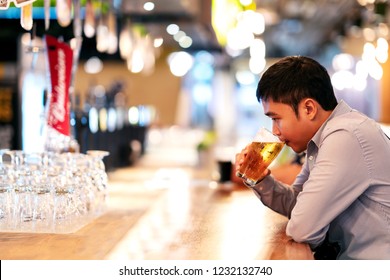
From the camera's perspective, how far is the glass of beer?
2.82 metres

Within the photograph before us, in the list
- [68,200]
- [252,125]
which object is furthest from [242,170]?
[252,125]

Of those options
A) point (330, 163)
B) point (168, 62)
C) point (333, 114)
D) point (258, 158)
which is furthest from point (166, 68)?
point (330, 163)

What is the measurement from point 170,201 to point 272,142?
1.61m

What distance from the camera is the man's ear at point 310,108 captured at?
270cm

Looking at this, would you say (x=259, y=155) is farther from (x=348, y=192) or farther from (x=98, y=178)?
(x=98, y=178)

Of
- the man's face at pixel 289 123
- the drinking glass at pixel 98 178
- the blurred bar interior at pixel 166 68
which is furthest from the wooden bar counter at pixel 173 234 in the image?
the blurred bar interior at pixel 166 68

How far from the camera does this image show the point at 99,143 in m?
6.21

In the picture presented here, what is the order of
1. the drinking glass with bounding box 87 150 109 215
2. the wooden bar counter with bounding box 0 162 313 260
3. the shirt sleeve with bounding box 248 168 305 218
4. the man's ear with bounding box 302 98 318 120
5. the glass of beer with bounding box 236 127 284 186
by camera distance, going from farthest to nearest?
the drinking glass with bounding box 87 150 109 215 < the shirt sleeve with bounding box 248 168 305 218 < the glass of beer with bounding box 236 127 284 186 < the man's ear with bounding box 302 98 318 120 < the wooden bar counter with bounding box 0 162 313 260

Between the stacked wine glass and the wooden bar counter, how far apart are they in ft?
0.30

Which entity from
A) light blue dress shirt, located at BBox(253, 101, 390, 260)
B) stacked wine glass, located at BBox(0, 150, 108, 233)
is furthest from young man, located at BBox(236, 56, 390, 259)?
stacked wine glass, located at BBox(0, 150, 108, 233)

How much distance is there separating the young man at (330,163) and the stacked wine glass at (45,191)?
34.9 inches

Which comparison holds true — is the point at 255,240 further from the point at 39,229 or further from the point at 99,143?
the point at 99,143

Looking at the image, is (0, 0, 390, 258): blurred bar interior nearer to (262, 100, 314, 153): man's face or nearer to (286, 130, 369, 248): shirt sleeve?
(262, 100, 314, 153): man's face

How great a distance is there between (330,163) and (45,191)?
1095 millimetres
